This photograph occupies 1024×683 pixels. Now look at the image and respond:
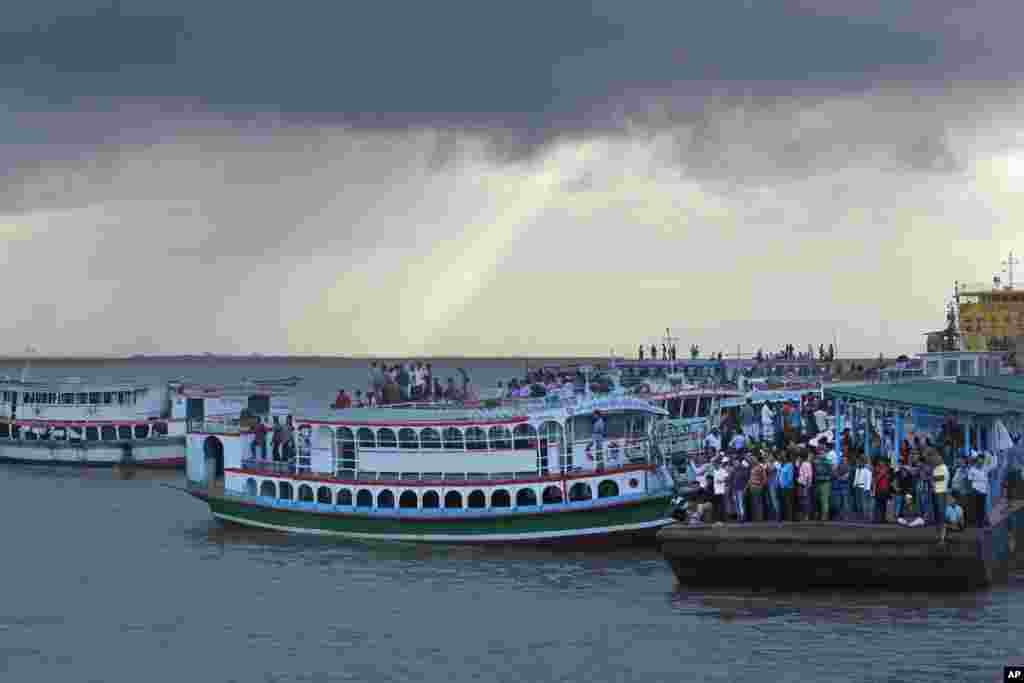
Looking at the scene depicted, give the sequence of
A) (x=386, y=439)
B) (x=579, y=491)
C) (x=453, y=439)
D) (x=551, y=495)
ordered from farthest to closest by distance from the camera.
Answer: (x=386, y=439), (x=453, y=439), (x=551, y=495), (x=579, y=491)

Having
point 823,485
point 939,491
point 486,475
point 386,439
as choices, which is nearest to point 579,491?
point 486,475

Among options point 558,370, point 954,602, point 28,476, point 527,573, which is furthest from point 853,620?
point 28,476

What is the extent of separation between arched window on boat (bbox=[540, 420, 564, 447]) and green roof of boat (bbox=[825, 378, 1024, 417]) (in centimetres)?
857

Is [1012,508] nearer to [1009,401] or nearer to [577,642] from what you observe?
[1009,401]

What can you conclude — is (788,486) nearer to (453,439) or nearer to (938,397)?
(938,397)

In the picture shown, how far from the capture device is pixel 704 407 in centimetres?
5322

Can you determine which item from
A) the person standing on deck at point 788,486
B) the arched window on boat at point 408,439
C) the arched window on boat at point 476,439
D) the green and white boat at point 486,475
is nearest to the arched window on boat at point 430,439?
the green and white boat at point 486,475

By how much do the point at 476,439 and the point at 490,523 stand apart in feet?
8.52

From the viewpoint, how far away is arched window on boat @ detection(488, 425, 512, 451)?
43.5 metres

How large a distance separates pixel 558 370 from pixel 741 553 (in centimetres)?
4105

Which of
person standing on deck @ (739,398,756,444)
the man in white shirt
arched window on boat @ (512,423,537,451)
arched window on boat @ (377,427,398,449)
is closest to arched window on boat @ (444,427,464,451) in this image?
arched window on boat @ (512,423,537,451)

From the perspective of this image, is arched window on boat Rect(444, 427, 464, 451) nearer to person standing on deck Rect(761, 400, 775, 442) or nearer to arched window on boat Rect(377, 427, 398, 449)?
arched window on boat Rect(377, 427, 398, 449)

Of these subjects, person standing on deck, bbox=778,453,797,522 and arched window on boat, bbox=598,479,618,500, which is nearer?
person standing on deck, bbox=778,453,797,522

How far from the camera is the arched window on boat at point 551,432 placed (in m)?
43.2
